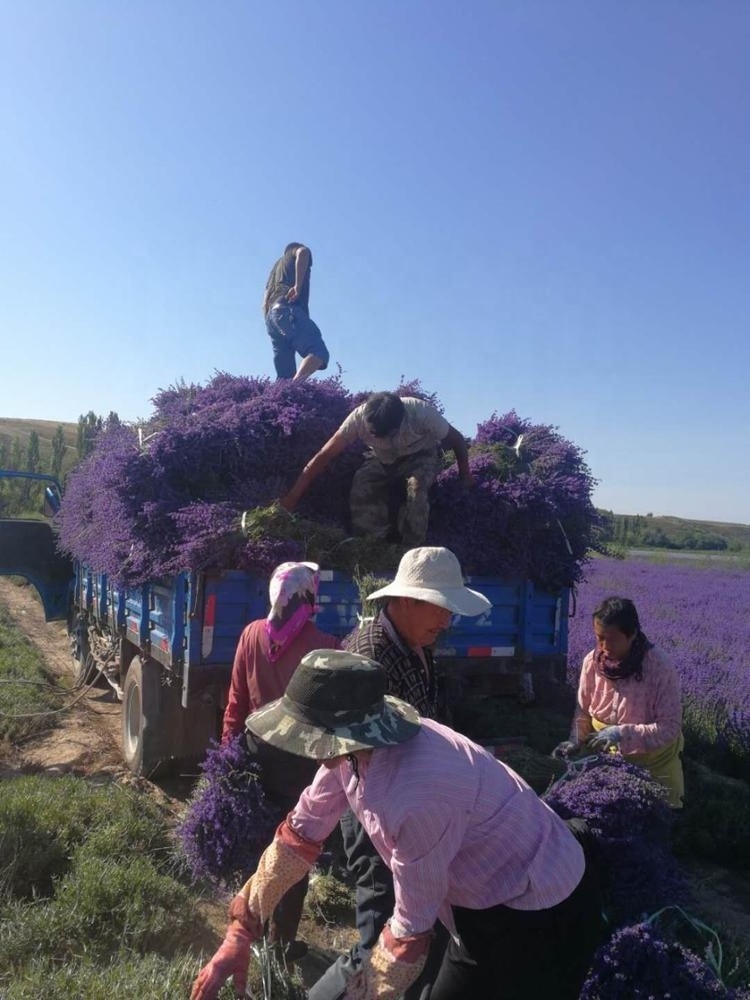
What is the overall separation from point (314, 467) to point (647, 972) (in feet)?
11.0

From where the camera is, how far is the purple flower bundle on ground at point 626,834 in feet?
9.17

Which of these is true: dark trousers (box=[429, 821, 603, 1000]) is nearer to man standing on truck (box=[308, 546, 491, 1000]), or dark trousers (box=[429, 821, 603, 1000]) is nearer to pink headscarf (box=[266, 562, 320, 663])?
man standing on truck (box=[308, 546, 491, 1000])

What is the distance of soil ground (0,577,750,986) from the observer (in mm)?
3881

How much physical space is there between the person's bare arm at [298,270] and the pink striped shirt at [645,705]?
4.91 m

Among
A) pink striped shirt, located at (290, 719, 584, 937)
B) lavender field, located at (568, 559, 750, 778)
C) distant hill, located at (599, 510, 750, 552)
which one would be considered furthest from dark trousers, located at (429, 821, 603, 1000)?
distant hill, located at (599, 510, 750, 552)

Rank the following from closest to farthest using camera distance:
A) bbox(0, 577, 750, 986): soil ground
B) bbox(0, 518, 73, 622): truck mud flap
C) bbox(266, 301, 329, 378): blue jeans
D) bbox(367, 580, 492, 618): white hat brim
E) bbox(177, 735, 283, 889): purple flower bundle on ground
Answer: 1. bbox(367, 580, 492, 618): white hat brim
2. bbox(177, 735, 283, 889): purple flower bundle on ground
3. bbox(0, 577, 750, 986): soil ground
4. bbox(266, 301, 329, 378): blue jeans
5. bbox(0, 518, 73, 622): truck mud flap

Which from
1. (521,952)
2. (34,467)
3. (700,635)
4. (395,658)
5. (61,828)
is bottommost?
(61,828)

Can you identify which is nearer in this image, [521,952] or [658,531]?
[521,952]

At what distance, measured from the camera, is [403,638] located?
2.94m

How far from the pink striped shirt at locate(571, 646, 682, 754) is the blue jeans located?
4604 mm

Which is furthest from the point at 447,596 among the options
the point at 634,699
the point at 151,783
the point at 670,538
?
the point at 670,538

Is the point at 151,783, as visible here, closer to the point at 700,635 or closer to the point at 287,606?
the point at 287,606

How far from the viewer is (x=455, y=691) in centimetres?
543

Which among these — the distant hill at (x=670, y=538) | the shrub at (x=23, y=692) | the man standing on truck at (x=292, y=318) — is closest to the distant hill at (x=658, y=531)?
the distant hill at (x=670, y=538)
